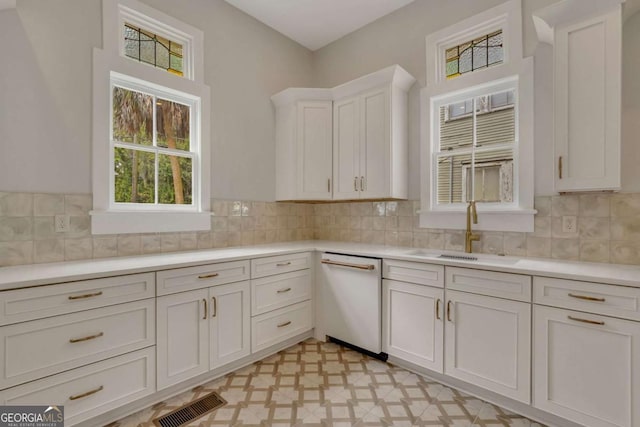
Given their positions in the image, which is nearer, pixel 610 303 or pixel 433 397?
pixel 610 303

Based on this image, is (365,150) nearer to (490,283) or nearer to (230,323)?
(490,283)

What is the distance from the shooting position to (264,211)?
3.27 m

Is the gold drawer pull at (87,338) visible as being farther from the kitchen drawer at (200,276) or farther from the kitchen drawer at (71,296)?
the kitchen drawer at (200,276)

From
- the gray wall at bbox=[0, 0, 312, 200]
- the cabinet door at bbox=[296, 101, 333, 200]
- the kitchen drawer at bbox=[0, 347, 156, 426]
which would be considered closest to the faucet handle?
the cabinet door at bbox=[296, 101, 333, 200]

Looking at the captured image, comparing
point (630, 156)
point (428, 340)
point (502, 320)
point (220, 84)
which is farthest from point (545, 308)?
point (220, 84)

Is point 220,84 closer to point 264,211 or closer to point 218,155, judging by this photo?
point 218,155

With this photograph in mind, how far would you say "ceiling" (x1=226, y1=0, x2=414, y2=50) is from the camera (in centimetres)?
295

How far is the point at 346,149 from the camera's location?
10.1 ft

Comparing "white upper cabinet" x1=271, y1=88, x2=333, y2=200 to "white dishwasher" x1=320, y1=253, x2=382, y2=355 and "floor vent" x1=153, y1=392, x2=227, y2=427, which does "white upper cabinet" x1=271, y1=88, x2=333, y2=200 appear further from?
"floor vent" x1=153, y1=392, x2=227, y2=427

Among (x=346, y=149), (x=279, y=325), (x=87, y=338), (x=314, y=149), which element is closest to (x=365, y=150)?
(x=346, y=149)

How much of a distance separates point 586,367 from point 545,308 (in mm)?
325

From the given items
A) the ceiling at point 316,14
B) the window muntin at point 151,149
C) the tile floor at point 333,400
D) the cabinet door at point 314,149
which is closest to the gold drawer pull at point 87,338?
the tile floor at point 333,400

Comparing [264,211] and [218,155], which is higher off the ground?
[218,155]

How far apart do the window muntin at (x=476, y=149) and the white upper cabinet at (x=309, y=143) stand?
107 centimetres
